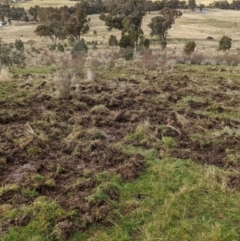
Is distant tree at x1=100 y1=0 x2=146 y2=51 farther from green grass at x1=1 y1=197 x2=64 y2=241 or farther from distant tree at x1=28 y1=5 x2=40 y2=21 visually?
distant tree at x1=28 y1=5 x2=40 y2=21

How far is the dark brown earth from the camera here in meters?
5.70

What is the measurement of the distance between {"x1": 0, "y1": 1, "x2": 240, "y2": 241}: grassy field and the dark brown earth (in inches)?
1.1

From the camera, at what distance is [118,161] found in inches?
266

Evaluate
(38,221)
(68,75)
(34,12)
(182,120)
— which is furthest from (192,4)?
(38,221)

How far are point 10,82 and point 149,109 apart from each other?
6466mm

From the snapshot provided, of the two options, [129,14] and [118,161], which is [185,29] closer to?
Result: [129,14]

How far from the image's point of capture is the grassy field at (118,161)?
4.75m

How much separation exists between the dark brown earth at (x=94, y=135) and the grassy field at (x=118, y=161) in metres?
0.03

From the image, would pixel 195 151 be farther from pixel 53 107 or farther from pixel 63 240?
pixel 53 107

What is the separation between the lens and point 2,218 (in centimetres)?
482

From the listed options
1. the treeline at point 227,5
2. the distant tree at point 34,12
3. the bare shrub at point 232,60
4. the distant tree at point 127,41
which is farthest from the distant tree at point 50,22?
the treeline at point 227,5

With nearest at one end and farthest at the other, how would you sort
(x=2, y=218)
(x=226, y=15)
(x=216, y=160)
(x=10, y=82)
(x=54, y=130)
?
(x=2, y=218) < (x=216, y=160) < (x=54, y=130) < (x=10, y=82) < (x=226, y=15)

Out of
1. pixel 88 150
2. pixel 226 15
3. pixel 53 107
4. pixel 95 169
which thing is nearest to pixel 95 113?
pixel 53 107

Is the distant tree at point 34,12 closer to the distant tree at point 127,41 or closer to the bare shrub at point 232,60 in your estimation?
the distant tree at point 127,41
